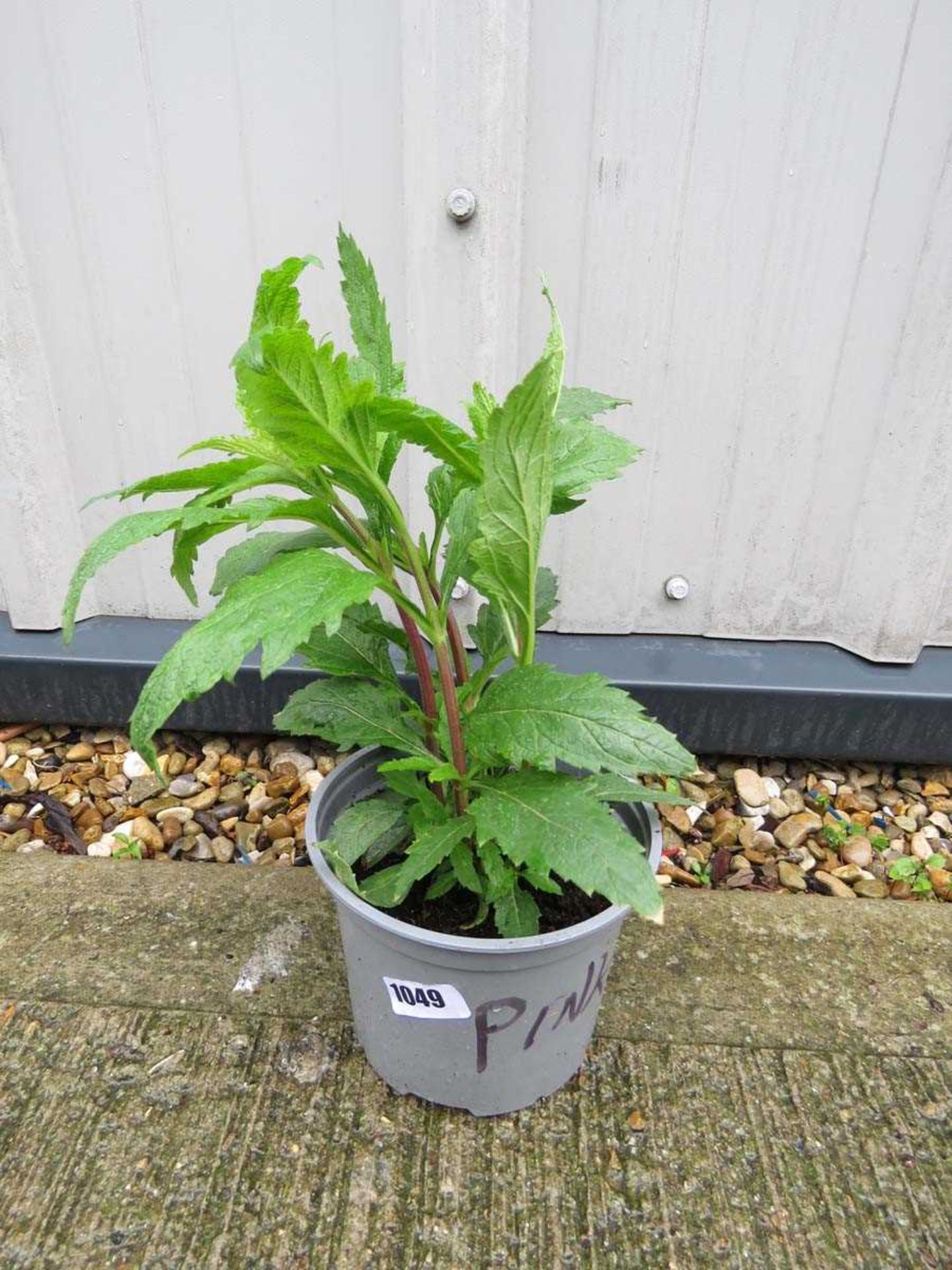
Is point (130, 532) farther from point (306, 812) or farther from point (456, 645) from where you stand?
point (306, 812)

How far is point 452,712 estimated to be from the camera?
1.07m

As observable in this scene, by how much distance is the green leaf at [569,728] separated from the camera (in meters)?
0.88

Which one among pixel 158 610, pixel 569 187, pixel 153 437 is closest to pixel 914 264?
pixel 569 187

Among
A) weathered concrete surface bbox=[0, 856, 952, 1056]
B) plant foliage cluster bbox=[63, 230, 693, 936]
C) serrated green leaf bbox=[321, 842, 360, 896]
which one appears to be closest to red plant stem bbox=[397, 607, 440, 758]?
plant foliage cluster bbox=[63, 230, 693, 936]

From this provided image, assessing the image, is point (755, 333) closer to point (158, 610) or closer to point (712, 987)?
point (712, 987)

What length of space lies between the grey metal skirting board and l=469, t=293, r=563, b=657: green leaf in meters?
1.03

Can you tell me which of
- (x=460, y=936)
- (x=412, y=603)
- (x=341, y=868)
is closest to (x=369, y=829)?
(x=341, y=868)

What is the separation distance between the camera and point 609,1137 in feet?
4.06

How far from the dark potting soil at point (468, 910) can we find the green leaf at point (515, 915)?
3.6 inches

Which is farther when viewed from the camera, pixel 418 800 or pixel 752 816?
pixel 752 816

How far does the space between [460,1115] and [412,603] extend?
32.2 inches

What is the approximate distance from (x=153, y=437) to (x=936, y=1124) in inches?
79.0

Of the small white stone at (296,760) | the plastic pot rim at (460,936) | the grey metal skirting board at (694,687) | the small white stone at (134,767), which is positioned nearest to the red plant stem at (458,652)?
the plastic pot rim at (460,936)

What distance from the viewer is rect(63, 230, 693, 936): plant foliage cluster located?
821 mm
